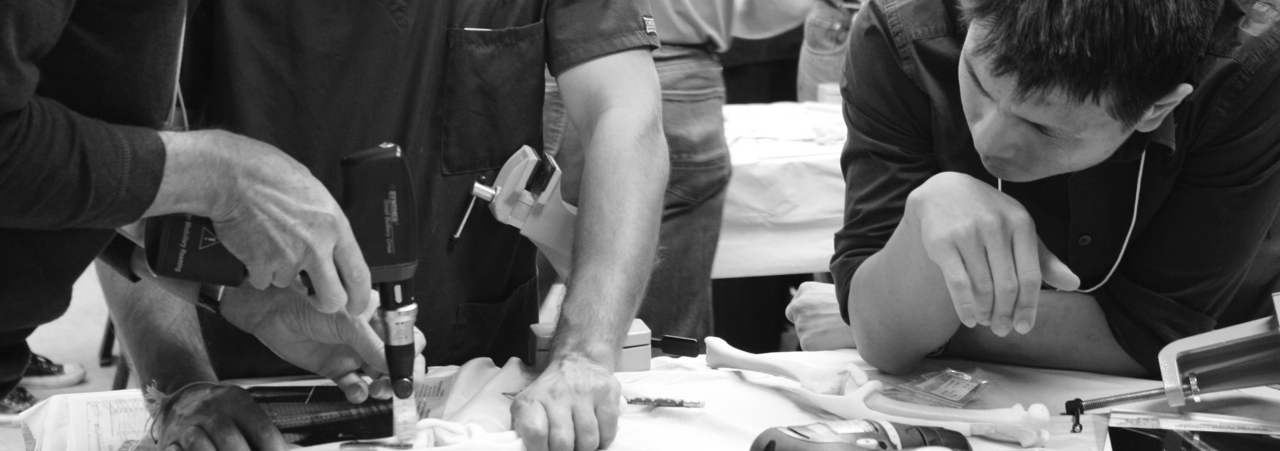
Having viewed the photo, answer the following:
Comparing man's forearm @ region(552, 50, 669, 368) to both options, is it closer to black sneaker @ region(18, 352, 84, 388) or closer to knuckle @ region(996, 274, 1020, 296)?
knuckle @ region(996, 274, 1020, 296)

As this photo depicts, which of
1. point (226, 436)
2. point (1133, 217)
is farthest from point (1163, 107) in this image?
point (226, 436)

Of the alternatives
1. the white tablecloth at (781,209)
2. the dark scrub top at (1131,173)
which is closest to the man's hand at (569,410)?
the dark scrub top at (1131,173)

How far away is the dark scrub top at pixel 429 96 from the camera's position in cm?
157

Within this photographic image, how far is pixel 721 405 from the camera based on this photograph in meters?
1.49

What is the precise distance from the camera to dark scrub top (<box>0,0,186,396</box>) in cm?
102

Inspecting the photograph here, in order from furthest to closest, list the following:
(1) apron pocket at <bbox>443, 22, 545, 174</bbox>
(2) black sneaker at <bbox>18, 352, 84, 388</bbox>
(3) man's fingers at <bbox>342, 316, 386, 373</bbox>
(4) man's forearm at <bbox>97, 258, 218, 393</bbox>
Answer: (2) black sneaker at <bbox>18, 352, 84, 388</bbox>, (1) apron pocket at <bbox>443, 22, 545, 174</bbox>, (4) man's forearm at <bbox>97, 258, 218, 393</bbox>, (3) man's fingers at <bbox>342, 316, 386, 373</bbox>

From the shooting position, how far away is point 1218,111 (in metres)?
1.56

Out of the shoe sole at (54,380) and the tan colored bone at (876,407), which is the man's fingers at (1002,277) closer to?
the tan colored bone at (876,407)

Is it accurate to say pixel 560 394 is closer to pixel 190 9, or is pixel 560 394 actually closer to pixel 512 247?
pixel 512 247

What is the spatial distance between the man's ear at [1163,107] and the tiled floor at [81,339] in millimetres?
3413

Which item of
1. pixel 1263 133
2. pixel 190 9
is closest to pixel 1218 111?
pixel 1263 133

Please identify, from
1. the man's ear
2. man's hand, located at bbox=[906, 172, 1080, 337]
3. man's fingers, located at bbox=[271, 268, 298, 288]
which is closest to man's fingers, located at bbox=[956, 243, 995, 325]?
man's hand, located at bbox=[906, 172, 1080, 337]

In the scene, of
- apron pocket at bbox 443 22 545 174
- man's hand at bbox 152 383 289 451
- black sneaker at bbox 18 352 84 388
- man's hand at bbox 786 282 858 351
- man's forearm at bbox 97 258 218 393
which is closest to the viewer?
man's hand at bbox 152 383 289 451

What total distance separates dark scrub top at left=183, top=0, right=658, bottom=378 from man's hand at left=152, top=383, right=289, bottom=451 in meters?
0.37
